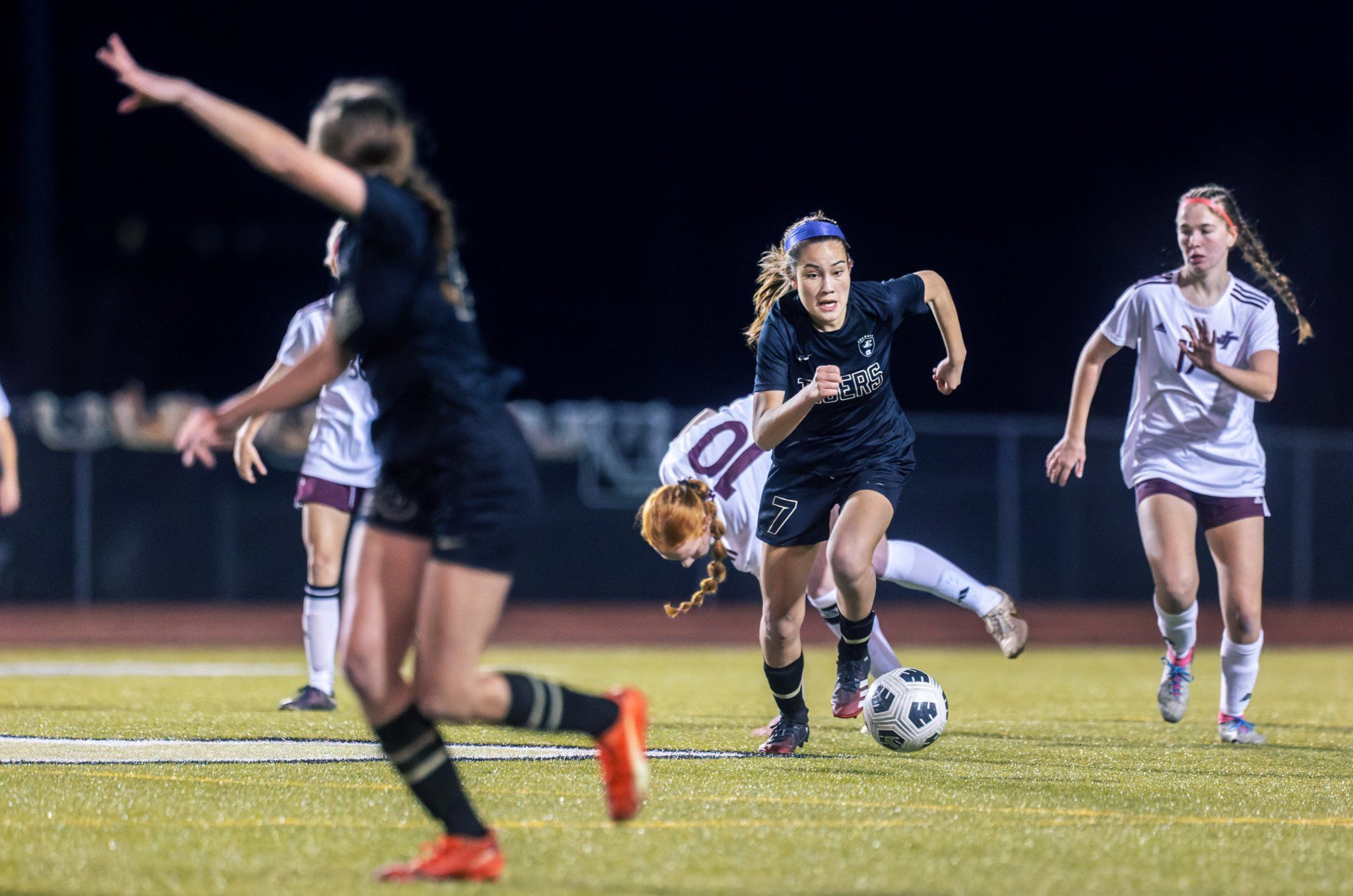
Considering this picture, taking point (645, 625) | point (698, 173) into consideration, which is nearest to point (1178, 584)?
point (645, 625)

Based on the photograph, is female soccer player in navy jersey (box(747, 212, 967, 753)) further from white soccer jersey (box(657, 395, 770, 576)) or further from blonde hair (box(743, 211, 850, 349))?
white soccer jersey (box(657, 395, 770, 576))

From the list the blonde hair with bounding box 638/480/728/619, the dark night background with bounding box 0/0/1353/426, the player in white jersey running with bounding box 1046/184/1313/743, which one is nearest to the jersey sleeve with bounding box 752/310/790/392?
the blonde hair with bounding box 638/480/728/619

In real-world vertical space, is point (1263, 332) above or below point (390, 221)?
below

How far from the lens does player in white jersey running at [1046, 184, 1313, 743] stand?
6645mm

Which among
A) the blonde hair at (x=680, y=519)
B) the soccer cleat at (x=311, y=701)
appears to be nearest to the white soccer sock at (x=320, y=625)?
the soccer cleat at (x=311, y=701)

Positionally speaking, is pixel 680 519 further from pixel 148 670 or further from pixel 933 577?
pixel 148 670

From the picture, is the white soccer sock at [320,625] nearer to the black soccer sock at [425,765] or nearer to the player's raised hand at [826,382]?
the player's raised hand at [826,382]

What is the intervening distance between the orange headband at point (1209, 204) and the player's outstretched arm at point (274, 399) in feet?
13.8

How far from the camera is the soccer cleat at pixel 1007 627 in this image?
669 cm

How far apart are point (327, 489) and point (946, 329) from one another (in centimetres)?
329

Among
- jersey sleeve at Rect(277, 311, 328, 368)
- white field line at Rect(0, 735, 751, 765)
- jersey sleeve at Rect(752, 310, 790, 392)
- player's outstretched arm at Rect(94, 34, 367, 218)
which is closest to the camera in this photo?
player's outstretched arm at Rect(94, 34, 367, 218)

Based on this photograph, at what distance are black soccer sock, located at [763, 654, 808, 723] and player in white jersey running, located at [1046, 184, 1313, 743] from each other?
1.47m

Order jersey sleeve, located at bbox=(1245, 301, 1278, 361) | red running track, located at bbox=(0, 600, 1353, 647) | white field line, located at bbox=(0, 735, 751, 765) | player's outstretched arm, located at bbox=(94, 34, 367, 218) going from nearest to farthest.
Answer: player's outstretched arm, located at bbox=(94, 34, 367, 218) → white field line, located at bbox=(0, 735, 751, 765) → jersey sleeve, located at bbox=(1245, 301, 1278, 361) → red running track, located at bbox=(0, 600, 1353, 647)

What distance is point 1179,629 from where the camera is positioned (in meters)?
6.87
